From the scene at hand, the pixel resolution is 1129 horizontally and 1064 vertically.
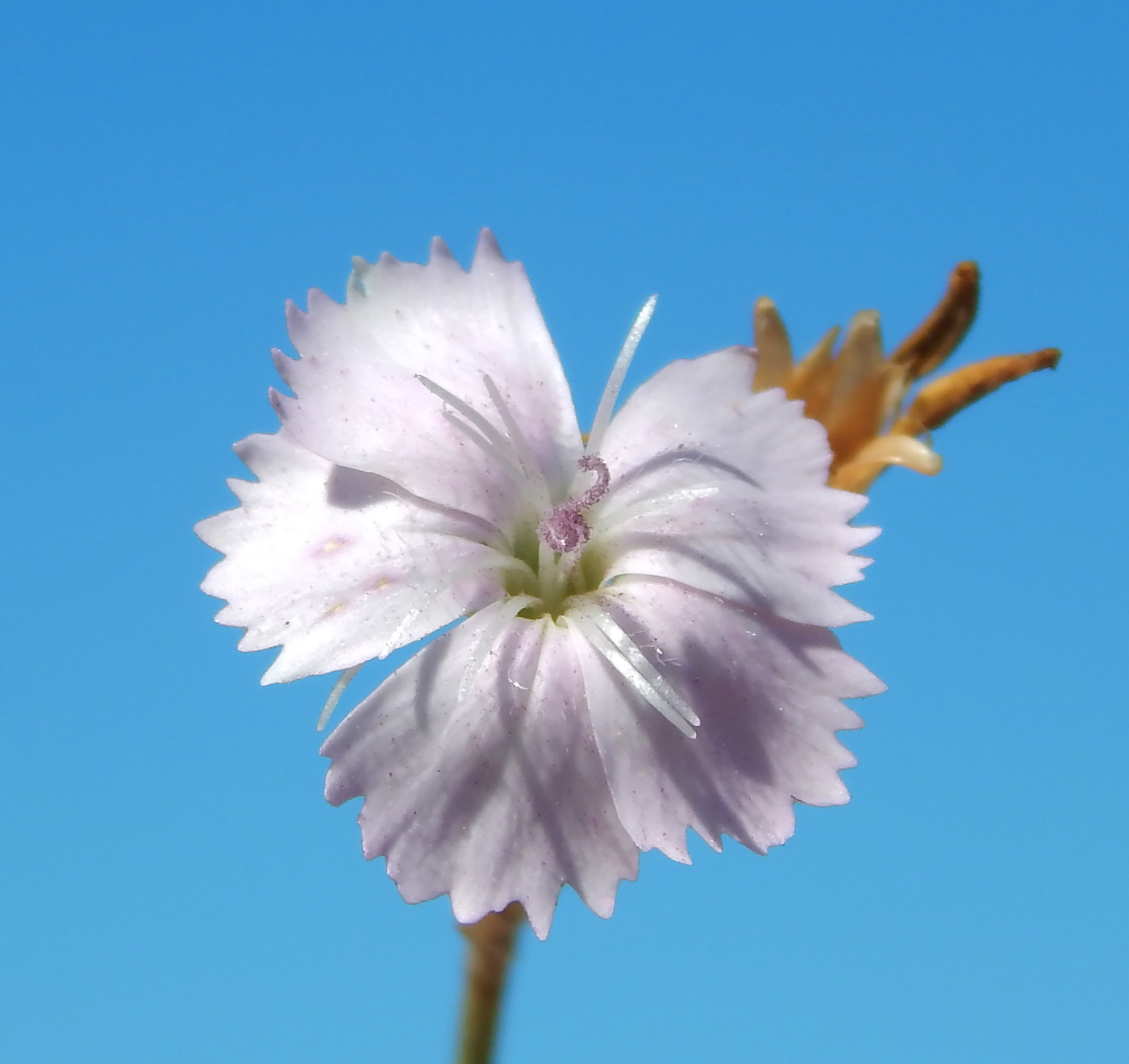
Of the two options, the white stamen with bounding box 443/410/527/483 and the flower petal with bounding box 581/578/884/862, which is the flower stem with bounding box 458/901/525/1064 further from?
the white stamen with bounding box 443/410/527/483

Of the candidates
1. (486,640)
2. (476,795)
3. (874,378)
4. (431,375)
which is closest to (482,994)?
(476,795)

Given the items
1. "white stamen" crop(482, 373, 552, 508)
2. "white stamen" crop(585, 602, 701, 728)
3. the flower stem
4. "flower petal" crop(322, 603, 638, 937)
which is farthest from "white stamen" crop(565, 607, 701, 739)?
the flower stem

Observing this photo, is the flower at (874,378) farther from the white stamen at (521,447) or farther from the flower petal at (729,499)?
the white stamen at (521,447)

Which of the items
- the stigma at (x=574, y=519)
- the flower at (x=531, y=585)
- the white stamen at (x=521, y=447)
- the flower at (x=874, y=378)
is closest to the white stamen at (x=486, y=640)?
the flower at (x=531, y=585)

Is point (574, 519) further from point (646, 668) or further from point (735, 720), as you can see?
point (735, 720)

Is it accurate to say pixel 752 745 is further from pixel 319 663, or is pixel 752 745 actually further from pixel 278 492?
pixel 278 492
